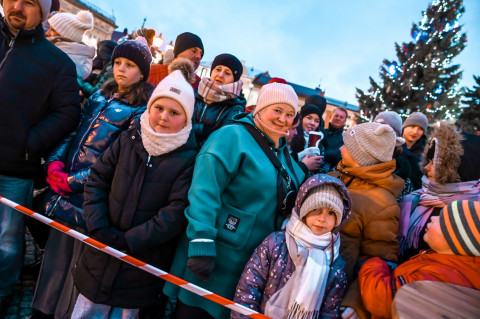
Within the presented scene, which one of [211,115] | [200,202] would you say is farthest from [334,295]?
[211,115]

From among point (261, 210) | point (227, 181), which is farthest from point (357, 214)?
point (227, 181)

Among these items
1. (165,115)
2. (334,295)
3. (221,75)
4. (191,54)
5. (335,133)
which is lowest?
(334,295)

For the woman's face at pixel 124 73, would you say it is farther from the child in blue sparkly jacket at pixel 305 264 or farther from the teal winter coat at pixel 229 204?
the child in blue sparkly jacket at pixel 305 264

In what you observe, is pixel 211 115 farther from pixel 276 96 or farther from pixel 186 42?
pixel 186 42

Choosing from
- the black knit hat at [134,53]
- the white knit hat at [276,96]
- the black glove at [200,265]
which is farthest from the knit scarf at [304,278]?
the black knit hat at [134,53]

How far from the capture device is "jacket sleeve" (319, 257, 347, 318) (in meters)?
1.91

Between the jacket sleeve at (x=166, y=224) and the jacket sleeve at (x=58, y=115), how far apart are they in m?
1.32

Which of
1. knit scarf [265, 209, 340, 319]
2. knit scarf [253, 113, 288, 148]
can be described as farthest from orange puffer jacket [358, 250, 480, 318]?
knit scarf [253, 113, 288, 148]

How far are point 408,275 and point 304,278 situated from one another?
64 cm

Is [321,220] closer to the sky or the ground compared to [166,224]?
closer to the sky

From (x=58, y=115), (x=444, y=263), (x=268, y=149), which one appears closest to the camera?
(x=444, y=263)

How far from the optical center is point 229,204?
6.92ft

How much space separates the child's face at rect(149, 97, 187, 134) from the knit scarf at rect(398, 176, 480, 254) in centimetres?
224

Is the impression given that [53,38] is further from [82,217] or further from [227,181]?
[227,181]
